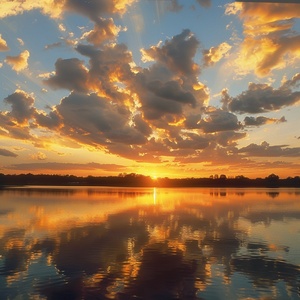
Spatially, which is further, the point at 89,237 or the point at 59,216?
the point at 59,216

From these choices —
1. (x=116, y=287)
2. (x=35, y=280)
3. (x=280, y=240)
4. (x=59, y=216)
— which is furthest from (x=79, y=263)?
(x=59, y=216)

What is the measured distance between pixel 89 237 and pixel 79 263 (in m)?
7.88

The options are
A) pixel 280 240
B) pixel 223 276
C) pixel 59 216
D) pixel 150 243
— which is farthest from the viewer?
pixel 59 216

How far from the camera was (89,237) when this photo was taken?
2605cm

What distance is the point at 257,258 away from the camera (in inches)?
784

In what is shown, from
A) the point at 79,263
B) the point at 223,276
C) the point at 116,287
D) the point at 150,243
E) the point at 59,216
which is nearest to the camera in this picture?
the point at 116,287

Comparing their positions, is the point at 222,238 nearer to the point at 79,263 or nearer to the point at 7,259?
the point at 79,263

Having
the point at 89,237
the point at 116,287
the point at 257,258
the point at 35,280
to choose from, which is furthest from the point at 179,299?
the point at 89,237

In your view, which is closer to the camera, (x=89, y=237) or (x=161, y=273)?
(x=161, y=273)

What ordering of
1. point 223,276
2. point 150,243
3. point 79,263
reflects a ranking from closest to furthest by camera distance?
point 223,276, point 79,263, point 150,243

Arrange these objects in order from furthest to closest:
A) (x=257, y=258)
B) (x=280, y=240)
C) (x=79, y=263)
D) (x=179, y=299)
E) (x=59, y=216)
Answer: (x=59, y=216)
(x=280, y=240)
(x=257, y=258)
(x=79, y=263)
(x=179, y=299)

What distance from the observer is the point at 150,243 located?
79.6ft

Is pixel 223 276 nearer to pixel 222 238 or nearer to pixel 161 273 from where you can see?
pixel 161 273

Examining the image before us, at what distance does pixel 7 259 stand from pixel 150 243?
959 centimetres
